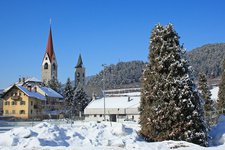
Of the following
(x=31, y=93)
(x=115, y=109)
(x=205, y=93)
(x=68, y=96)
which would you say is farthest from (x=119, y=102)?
(x=205, y=93)

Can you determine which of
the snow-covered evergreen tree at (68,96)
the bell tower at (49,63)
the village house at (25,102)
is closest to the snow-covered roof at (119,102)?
the village house at (25,102)

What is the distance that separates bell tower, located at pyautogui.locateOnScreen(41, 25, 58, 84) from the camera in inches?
6107

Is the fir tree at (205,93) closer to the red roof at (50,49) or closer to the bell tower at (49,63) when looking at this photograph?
the bell tower at (49,63)

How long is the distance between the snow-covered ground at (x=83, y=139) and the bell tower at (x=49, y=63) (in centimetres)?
13494

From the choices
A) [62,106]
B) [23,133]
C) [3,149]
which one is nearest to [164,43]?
[23,133]

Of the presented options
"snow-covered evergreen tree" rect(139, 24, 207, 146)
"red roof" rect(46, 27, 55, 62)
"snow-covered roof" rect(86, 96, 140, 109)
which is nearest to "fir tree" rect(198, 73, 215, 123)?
"snow-covered evergreen tree" rect(139, 24, 207, 146)

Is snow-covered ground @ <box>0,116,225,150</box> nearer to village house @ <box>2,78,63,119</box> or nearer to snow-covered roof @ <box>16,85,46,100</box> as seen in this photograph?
snow-covered roof @ <box>16,85,46,100</box>

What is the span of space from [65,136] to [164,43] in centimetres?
791

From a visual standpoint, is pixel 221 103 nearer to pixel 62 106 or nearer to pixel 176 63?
pixel 176 63

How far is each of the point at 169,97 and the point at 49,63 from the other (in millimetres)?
138233

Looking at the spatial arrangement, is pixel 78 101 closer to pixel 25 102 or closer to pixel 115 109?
pixel 25 102

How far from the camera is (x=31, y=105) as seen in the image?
279ft

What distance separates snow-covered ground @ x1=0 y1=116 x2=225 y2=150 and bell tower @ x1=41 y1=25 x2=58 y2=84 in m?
135

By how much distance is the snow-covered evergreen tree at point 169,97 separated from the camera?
21.0 m
